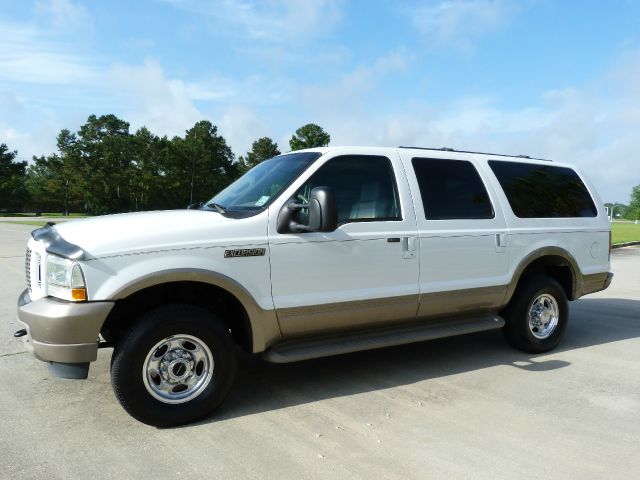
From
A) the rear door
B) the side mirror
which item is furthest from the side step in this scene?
the side mirror

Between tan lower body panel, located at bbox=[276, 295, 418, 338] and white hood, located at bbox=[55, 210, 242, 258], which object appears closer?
white hood, located at bbox=[55, 210, 242, 258]

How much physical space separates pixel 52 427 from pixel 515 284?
4.22 metres

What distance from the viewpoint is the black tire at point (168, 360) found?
345 cm

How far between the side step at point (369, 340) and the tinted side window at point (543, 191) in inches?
48.4

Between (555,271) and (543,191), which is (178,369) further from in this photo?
(555,271)

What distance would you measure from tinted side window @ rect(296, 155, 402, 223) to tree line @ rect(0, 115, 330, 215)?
60.0m

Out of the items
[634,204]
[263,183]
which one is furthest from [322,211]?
[634,204]

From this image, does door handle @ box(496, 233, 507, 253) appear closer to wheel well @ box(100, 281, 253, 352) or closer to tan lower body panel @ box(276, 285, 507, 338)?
tan lower body panel @ box(276, 285, 507, 338)

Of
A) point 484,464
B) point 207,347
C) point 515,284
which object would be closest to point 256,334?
point 207,347

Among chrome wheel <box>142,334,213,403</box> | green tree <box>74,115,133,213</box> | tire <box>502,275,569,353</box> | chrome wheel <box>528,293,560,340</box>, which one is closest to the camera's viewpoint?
chrome wheel <box>142,334,213,403</box>

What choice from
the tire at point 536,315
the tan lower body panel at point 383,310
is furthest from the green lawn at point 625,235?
the tan lower body panel at point 383,310

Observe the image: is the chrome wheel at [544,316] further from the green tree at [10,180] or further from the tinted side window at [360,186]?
the green tree at [10,180]

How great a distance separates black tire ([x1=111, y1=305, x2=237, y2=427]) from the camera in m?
3.45

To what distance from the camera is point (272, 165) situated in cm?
470
